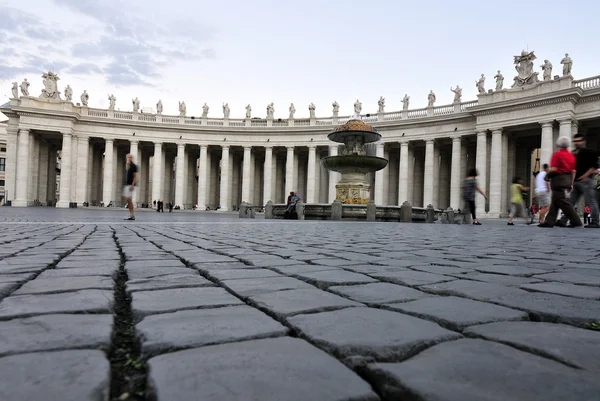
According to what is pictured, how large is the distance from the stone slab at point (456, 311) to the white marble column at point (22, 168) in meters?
50.5

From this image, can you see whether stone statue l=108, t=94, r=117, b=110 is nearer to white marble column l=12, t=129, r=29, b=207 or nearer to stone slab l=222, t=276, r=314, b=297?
white marble column l=12, t=129, r=29, b=207

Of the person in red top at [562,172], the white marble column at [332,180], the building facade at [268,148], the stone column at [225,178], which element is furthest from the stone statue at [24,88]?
the person in red top at [562,172]

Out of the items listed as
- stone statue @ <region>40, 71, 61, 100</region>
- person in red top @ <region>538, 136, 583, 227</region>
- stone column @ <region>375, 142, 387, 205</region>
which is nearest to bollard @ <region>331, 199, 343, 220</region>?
person in red top @ <region>538, 136, 583, 227</region>

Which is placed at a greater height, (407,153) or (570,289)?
(407,153)

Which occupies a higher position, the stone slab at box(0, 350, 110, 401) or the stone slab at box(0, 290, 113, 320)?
the stone slab at box(0, 350, 110, 401)

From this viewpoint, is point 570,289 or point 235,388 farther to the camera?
point 570,289

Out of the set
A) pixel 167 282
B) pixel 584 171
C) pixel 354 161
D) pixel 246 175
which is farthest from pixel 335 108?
pixel 167 282

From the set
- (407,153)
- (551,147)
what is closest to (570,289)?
(551,147)

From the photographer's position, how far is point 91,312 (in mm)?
1874

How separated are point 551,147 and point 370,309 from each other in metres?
37.3

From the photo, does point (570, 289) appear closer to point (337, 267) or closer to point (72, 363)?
point (337, 267)

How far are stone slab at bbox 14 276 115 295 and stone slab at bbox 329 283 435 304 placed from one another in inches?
53.0

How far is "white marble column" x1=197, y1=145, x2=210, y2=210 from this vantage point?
1932 inches

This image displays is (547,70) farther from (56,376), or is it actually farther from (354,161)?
(56,376)
